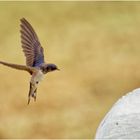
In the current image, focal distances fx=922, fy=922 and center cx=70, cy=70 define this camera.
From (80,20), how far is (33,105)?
33cm

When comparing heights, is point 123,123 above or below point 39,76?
below

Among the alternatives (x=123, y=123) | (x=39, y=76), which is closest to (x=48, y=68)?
(x=39, y=76)

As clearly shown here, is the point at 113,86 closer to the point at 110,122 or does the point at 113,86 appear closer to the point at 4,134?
the point at 4,134

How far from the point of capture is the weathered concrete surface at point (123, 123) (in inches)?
65.4

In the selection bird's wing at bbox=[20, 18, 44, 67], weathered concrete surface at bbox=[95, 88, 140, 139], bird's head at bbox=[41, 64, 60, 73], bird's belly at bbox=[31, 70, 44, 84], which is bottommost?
weathered concrete surface at bbox=[95, 88, 140, 139]

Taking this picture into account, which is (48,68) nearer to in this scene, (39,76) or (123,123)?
(39,76)

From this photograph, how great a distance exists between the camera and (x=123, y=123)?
167cm

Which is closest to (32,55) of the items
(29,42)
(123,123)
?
(29,42)

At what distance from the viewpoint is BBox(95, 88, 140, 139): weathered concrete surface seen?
1.66 meters

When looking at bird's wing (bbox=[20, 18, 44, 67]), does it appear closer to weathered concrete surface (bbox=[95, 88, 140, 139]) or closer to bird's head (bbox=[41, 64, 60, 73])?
bird's head (bbox=[41, 64, 60, 73])

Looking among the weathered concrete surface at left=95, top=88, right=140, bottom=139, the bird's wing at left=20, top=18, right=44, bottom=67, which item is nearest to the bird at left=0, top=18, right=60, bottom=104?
the bird's wing at left=20, top=18, right=44, bottom=67

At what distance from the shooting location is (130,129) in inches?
65.6

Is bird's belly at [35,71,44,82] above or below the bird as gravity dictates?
below

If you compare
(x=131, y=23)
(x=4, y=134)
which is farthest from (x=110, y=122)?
(x=131, y=23)
